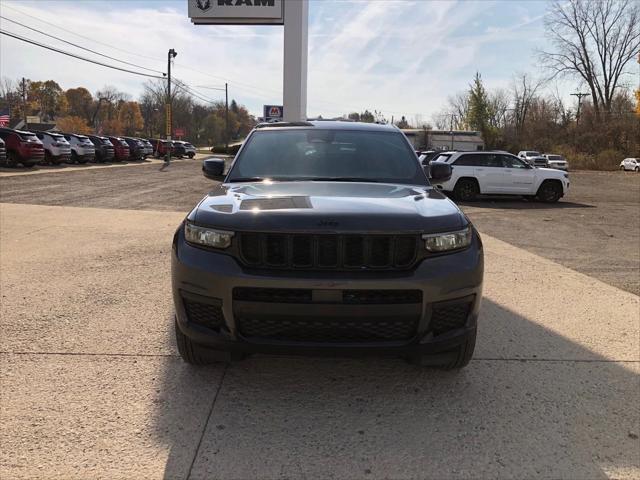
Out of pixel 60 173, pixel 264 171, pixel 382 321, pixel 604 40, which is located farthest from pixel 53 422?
pixel 604 40

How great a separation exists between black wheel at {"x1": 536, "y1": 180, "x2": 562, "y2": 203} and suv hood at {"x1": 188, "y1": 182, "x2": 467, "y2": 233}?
48.7 feet

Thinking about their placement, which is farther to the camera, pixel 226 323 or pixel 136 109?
pixel 136 109

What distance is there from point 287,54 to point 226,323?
12.0 m

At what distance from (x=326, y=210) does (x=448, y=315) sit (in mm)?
881

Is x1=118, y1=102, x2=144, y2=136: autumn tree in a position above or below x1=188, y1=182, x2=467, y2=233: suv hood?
above

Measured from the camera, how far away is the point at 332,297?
105 inches

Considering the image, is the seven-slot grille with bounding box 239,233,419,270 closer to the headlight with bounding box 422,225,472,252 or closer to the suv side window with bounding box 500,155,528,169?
the headlight with bounding box 422,225,472,252

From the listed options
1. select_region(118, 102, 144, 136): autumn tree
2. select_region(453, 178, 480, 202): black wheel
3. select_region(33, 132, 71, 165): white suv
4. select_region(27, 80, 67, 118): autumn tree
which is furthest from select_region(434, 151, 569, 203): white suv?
select_region(118, 102, 144, 136): autumn tree

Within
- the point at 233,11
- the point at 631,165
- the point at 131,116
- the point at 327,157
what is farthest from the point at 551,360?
the point at 131,116

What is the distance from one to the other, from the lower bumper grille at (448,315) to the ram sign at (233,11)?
14797 mm

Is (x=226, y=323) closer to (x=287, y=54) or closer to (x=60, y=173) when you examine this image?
(x=287, y=54)

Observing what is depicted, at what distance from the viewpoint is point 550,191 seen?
55.2 feet

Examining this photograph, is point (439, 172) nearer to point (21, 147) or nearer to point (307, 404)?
point (307, 404)

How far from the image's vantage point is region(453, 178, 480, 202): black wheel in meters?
16.7
